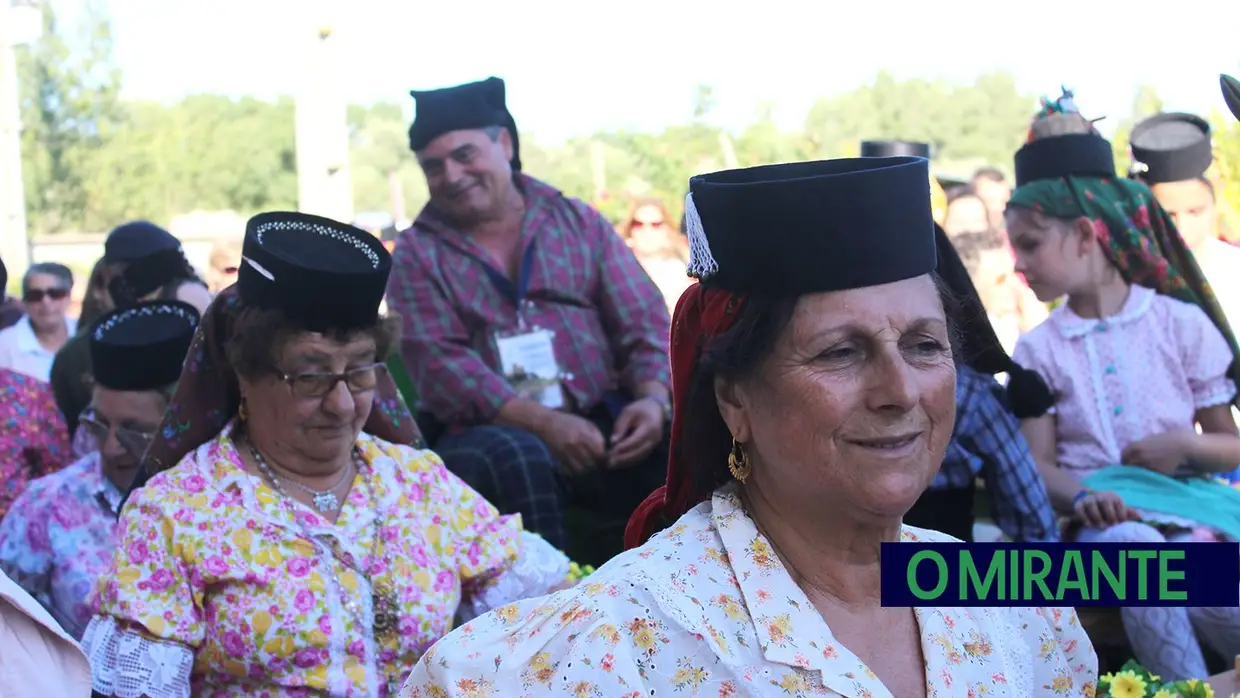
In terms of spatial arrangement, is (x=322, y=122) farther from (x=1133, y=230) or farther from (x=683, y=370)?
(x=683, y=370)

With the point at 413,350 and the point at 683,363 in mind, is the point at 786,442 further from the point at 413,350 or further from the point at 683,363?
the point at 413,350

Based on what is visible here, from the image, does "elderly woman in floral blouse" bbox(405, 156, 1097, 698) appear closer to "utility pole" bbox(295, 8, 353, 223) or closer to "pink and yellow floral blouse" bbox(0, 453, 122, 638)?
"pink and yellow floral blouse" bbox(0, 453, 122, 638)

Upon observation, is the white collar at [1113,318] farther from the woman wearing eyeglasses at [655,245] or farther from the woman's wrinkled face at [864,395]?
the woman wearing eyeglasses at [655,245]

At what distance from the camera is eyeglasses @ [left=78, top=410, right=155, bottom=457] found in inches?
158

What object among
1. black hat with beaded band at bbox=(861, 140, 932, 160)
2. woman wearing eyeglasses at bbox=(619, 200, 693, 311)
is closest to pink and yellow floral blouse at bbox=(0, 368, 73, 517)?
black hat with beaded band at bbox=(861, 140, 932, 160)

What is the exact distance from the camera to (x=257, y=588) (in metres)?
2.98

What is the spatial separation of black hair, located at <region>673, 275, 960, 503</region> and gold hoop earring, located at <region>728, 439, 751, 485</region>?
1.1 inches

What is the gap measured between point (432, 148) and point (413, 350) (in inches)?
28.9

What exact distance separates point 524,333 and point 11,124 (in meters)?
10.3

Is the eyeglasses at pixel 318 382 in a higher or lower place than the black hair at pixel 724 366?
lower

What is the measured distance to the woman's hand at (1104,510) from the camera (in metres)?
4.14

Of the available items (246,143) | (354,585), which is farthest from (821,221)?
(246,143)

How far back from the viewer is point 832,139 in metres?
36.9

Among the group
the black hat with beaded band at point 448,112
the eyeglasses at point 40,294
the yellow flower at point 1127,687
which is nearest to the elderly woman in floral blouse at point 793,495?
the yellow flower at point 1127,687
